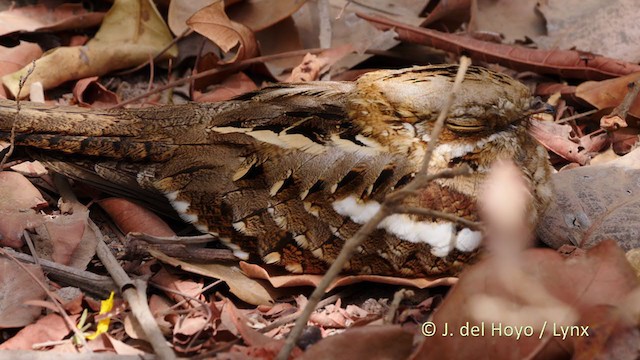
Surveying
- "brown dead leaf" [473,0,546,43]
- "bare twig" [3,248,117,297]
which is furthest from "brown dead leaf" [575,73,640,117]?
"bare twig" [3,248,117,297]

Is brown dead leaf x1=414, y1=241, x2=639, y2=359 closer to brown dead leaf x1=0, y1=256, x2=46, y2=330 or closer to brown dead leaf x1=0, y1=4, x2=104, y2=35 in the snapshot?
brown dead leaf x1=0, y1=256, x2=46, y2=330

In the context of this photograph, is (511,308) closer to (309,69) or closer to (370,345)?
(370,345)

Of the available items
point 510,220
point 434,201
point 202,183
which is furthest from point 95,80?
point 510,220

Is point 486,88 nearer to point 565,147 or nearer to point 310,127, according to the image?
point 310,127

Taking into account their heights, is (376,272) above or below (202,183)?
below

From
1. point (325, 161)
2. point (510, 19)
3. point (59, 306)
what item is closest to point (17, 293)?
point (59, 306)

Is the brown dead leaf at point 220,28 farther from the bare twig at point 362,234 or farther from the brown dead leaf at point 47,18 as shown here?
the bare twig at point 362,234

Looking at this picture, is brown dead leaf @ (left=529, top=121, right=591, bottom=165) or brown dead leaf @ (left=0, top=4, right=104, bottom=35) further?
brown dead leaf @ (left=0, top=4, right=104, bottom=35)
